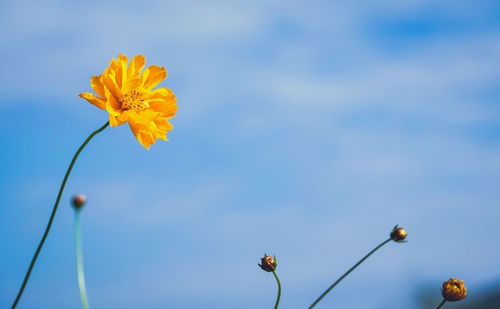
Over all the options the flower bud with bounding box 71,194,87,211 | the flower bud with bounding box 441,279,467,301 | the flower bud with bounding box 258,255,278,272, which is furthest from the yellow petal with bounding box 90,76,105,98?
the flower bud with bounding box 441,279,467,301

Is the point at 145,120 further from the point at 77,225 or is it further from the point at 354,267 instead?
the point at 354,267

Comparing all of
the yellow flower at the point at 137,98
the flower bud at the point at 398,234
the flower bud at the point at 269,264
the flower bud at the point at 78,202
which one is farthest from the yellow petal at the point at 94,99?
the flower bud at the point at 398,234

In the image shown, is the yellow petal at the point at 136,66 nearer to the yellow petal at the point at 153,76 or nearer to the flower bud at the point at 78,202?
the yellow petal at the point at 153,76

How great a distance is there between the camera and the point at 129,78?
2123 mm

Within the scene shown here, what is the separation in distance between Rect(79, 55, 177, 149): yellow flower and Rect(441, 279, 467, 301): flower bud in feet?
4.11

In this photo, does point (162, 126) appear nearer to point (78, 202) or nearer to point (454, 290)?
point (78, 202)

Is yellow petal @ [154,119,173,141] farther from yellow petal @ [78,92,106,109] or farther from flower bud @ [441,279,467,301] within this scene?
flower bud @ [441,279,467,301]

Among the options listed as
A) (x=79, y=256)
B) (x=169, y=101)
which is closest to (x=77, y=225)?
(x=79, y=256)

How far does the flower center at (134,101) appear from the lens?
6.77 ft

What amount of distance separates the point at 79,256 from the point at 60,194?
0.35 m

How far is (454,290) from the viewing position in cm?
216

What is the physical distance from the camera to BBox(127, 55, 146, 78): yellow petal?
2096mm

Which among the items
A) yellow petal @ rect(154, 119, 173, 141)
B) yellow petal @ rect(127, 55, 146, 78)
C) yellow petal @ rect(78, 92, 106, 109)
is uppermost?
yellow petal @ rect(127, 55, 146, 78)

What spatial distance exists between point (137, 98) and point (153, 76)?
11 centimetres
